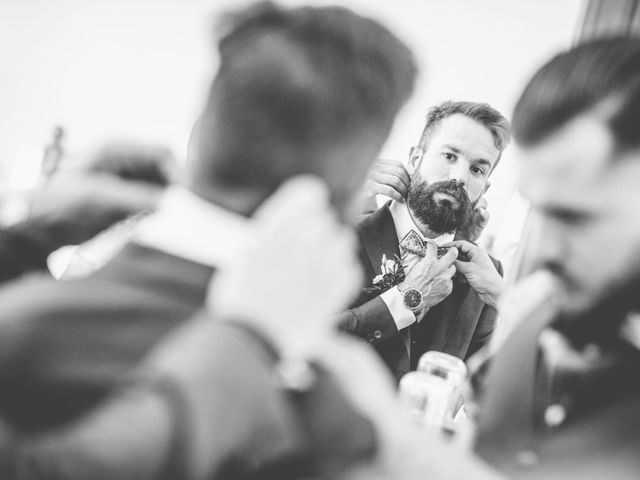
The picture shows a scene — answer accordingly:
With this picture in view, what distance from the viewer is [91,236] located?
0.52 meters

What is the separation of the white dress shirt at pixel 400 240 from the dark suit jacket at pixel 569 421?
55 centimetres

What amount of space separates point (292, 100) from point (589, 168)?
1.11 feet

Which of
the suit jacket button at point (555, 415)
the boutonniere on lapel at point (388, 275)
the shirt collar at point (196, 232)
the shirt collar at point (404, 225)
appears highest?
the shirt collar at point (196, 232)

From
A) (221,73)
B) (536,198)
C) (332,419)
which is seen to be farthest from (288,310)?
(536,198)

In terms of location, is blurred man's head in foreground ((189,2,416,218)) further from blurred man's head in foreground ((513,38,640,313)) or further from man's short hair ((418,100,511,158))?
man's short hair ((418,100,511,158))

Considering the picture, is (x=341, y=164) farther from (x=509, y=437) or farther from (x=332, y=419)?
(x=509, y=437)

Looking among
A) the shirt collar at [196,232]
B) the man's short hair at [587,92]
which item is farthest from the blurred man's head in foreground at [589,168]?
the shirt collar at [196,232]

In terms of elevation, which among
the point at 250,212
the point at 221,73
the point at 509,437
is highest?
the point at 221,73

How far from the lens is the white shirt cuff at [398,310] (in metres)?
1.19

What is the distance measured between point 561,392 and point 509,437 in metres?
0.08

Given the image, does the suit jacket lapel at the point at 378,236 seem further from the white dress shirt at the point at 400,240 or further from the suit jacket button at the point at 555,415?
the suit jacket button at the point at 555,415

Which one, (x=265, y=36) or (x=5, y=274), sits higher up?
(x=265, y=36)

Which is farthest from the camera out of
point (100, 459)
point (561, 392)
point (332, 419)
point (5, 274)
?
point (561, 392)

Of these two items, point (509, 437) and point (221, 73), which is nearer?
point (221, 73)
